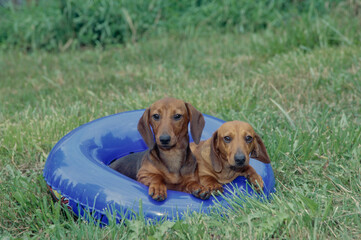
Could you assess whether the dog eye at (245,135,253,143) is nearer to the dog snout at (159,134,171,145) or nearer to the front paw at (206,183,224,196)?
the front paw at (206,183,224,196)

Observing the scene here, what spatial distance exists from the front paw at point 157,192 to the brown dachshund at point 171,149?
0.06 ft

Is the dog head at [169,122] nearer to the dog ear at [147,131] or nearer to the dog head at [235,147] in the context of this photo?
the dog ear at [147,131]

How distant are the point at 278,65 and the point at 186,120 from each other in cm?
311

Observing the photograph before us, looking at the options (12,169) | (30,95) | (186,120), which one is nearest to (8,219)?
(12,169)

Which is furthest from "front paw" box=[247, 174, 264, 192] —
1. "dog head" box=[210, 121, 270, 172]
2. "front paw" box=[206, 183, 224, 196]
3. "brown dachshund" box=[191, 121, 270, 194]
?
"front paw" box=[206, 183, 224, 196]

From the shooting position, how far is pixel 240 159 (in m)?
3.33

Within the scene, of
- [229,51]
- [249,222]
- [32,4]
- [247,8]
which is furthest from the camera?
[32,4]

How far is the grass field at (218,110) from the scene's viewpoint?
318cm

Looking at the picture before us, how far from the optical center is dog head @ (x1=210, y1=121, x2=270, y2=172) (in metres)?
3.36

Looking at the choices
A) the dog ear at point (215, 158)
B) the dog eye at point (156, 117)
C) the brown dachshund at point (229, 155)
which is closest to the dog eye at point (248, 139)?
the brown dachshund at point (229, 155)

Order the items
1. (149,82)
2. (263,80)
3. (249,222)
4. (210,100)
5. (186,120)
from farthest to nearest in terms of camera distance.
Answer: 1. (149,82)
2. (263,80)
3. (210,100)
4. (186,120)
5. (249,222)

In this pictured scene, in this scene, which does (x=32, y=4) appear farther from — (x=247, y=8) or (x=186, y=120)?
→ (x=186, y=120)

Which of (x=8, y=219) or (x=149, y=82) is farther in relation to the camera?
(x=149, y=82)

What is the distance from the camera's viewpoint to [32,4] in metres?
9.25
